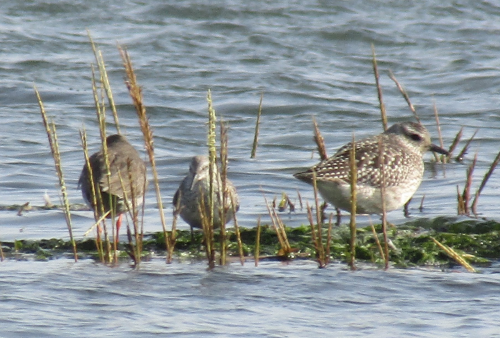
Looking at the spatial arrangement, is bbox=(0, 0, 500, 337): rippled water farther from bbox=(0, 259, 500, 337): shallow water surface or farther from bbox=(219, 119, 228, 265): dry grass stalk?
bbox=(219, 119, 228, 265): dry grass stalk

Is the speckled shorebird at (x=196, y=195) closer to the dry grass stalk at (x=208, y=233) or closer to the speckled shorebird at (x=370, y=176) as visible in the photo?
the speckled shorebird at (x=370, y=176)

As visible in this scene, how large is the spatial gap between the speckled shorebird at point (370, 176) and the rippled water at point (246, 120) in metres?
0.53

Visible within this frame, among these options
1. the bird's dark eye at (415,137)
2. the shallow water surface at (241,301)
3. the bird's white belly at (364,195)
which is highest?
the bird's dark eye at (415,137)

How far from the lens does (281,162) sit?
39.3ft

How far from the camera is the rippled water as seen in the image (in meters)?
5.72

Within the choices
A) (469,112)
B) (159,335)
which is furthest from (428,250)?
(469,112)

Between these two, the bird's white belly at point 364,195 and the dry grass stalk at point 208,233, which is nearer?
the dry grass stalk at point 208,233

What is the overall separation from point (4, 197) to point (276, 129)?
18.7 ft

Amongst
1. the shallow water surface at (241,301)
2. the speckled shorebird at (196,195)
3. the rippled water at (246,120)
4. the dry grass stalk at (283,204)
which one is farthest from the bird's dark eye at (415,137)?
the shallow water surface at (241,301)

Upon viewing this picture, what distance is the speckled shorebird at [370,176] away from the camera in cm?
775

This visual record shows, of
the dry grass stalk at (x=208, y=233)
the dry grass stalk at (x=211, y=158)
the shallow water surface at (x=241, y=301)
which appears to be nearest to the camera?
the shallow water surface at (x=241, y=301)

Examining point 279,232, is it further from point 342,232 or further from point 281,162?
point 281,162

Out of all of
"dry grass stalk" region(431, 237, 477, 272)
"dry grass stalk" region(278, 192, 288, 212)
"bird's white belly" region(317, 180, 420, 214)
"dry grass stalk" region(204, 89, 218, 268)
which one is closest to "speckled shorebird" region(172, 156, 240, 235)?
"bird's white belly" region(317, 180, 420, 214)

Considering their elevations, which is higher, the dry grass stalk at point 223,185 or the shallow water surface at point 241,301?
the dry grass stalk at point 223,185
